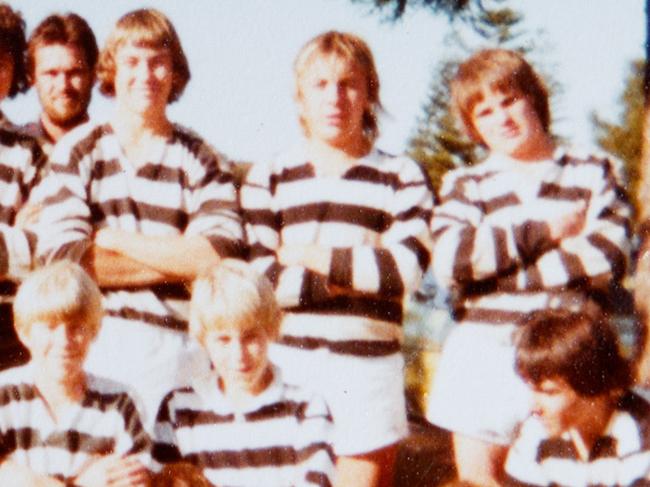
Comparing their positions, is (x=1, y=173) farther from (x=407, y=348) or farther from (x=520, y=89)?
(x=407, y=348)

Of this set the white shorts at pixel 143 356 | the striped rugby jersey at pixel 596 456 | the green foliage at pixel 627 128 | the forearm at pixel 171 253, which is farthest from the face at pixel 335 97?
the green foliage at pixel 627 128

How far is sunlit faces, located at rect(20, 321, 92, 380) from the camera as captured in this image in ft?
4.88

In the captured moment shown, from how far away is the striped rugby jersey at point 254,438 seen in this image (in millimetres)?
1466

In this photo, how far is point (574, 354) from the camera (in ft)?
4.78

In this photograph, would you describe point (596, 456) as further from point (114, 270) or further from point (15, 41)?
point (15, 41)

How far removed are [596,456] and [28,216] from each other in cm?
94

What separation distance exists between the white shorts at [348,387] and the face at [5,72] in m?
0.69

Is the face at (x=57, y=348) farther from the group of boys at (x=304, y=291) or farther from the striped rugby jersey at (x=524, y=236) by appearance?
the striped rugby jersey at (x=524, y=236)

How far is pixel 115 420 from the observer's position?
4.85 feet

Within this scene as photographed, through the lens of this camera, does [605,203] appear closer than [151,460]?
No

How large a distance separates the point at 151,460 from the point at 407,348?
3.82ft

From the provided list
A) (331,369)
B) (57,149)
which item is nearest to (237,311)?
(331,369)

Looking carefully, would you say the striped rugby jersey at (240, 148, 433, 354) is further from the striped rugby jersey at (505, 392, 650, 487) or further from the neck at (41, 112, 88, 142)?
the neck at (41, 112, 88, 142)

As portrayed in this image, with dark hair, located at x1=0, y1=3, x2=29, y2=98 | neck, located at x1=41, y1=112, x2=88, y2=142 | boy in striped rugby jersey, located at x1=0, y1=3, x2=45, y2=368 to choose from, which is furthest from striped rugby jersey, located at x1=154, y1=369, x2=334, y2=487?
dark hair, located at x1=0, y1=3, x2=29, y2=98
